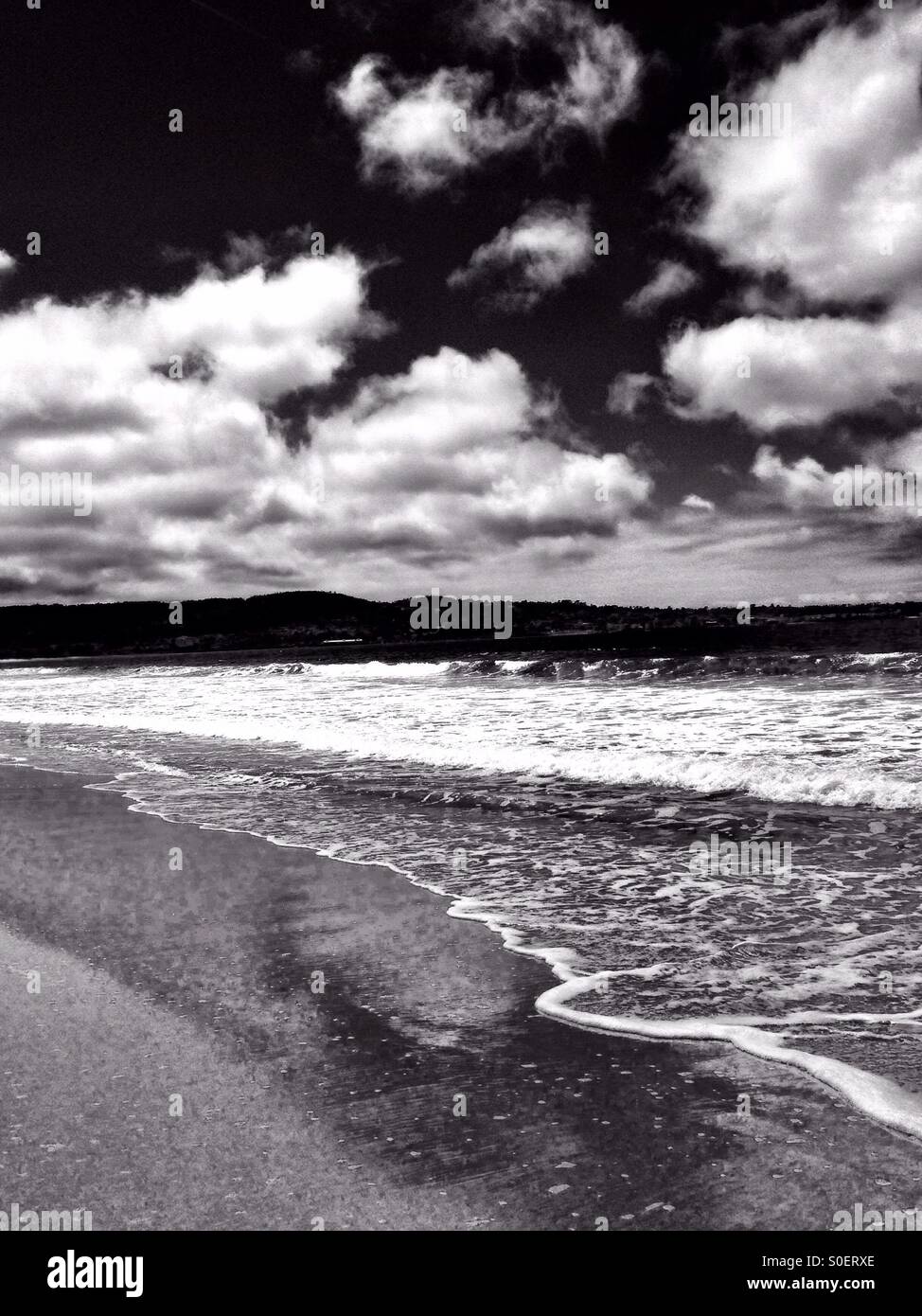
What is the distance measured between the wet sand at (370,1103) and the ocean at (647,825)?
321mm

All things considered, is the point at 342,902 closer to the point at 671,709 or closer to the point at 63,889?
the point at 63,889

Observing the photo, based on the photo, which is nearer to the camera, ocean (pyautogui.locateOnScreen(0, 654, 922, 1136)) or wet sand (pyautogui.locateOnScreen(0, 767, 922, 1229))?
wet sand (pyautogui.locateOnScreen(0, 767, 922, 1229))

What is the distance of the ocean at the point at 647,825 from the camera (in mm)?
3908

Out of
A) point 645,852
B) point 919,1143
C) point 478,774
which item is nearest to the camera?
point 919,1143

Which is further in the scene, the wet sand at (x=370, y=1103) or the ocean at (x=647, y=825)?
the ocean at (x=647, y=825)

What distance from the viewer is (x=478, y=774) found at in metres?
11.3

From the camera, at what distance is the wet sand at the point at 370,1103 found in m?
2.44

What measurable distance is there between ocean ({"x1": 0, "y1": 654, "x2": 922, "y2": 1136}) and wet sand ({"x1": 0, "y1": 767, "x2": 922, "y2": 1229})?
32 centimetres

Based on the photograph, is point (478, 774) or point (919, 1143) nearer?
point (919, 1143)

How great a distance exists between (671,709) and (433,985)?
13328 millimetres

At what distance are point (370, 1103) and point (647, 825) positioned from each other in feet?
18.0

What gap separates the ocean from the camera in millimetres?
3908

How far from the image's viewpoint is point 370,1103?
299 cm
